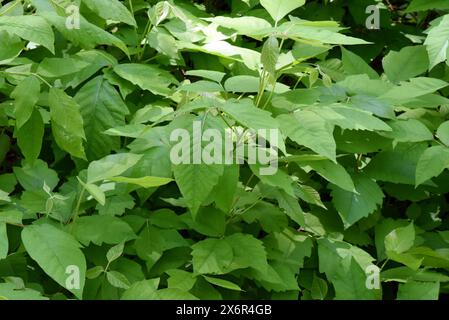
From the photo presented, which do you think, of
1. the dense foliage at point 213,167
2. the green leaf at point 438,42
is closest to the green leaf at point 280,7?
the dense foliage at point 213,167

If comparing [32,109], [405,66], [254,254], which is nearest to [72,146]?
[32,109]

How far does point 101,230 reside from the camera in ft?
5.37

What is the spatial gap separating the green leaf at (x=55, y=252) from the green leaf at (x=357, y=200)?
29.6 inches

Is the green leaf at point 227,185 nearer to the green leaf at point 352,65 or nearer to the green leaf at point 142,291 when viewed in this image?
the green leaf at point 142,291

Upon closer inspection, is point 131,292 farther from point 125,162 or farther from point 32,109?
point 32,109

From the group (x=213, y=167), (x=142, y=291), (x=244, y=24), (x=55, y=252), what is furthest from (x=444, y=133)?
(x=55, y=252)

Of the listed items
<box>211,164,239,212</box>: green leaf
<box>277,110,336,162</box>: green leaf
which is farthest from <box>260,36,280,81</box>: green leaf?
<box>211,164,239,212</box>: green leaf

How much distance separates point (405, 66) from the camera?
2.08m

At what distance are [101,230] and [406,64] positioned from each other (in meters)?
1.11

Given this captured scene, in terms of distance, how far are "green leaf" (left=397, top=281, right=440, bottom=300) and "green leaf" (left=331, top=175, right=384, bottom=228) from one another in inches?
10.4

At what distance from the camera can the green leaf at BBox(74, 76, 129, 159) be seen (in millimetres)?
1879

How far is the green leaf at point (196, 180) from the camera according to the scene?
1463 millimetres

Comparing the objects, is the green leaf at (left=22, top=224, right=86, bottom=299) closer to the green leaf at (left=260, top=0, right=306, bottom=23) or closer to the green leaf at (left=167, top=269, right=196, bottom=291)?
the green leaf at (left=167, top=269, right=196, bottom=291)

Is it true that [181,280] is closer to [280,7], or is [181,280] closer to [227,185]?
[227,185]
